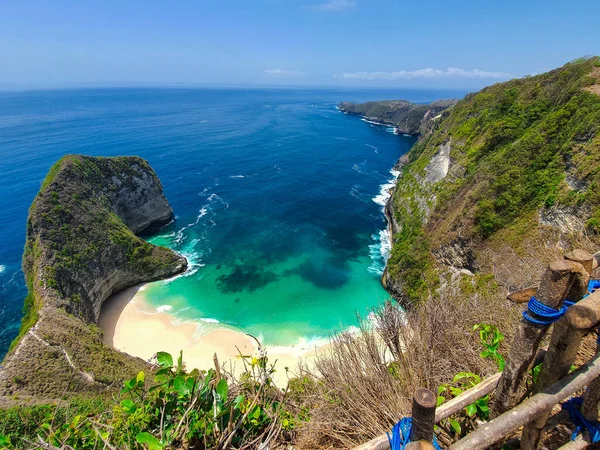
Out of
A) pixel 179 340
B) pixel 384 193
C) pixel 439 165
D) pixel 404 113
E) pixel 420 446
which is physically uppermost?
pixel 404 113

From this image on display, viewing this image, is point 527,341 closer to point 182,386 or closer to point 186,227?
point 182,386

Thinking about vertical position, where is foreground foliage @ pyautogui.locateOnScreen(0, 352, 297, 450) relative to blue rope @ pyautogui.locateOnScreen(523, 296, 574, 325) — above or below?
below

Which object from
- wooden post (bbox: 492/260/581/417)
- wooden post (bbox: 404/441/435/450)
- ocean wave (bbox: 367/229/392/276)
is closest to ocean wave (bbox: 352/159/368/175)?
ocean wave (bbox: 367/229/392/276)

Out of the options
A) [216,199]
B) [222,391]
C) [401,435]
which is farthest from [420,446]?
[216,199]

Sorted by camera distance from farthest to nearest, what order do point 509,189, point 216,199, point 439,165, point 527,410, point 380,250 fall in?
point 216,199 < point 380,250 < point 439,165 < point 509,189 < point 527,410

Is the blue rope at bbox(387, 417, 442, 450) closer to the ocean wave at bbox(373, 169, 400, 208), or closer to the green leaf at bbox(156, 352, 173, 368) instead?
the green leaf at bbox(156, 352, 173, 368)

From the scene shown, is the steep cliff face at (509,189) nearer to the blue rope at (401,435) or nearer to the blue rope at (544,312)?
the blue rope at (544,312)
